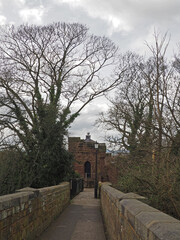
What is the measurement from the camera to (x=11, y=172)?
13.6 m

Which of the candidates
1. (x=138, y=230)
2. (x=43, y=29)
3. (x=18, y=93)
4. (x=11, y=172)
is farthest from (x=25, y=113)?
(x=138, y=230)

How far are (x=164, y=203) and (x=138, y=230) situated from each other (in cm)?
276

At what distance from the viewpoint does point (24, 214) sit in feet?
18.6

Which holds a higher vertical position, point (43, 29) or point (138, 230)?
point (43, 29)

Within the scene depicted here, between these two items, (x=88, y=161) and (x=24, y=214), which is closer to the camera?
(x=24, y=214)

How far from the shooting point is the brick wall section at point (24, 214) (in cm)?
446

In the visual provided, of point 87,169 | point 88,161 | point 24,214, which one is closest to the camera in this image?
point 24,214

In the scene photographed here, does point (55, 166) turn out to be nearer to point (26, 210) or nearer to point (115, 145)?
point (115, 145)

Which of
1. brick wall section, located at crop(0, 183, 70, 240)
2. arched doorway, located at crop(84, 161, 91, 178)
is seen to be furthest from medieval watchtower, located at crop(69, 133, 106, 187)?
brick wall section, located at crop(0, 183, 70, 240)

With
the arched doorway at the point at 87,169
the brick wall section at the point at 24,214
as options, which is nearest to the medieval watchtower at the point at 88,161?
the arched doorway at the point at 87,169

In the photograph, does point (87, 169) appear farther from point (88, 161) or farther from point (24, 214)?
point (24, 214)

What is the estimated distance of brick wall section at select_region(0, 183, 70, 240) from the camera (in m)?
4.46

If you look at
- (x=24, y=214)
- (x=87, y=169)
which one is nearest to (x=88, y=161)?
(x=87, y=169)

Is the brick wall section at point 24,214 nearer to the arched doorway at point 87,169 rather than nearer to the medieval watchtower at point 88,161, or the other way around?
the medieval watchtower at point 88,161
